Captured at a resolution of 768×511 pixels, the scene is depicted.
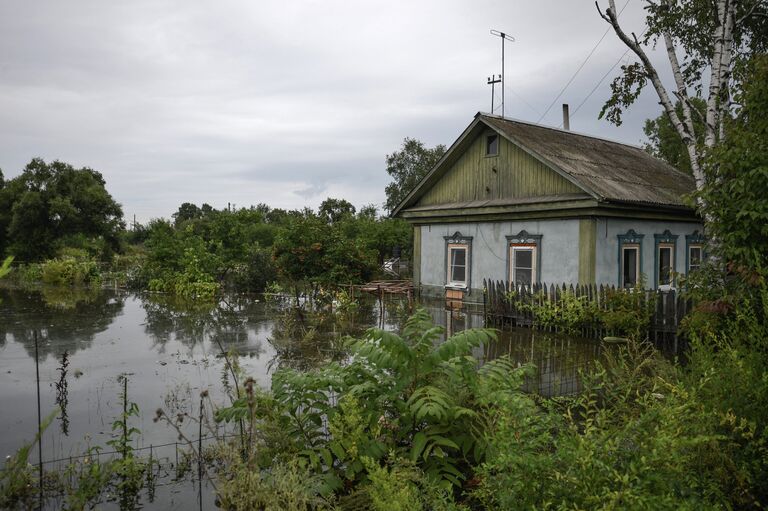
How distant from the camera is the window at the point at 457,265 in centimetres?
1995

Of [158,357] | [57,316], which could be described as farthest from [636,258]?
[57,316]

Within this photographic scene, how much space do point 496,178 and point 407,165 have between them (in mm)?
31210

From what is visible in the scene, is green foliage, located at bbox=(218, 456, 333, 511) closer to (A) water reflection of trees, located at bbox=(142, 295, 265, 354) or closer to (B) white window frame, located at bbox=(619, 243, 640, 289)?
(A) water reflection of trees, located at bbox=(142, 295, 265, 354)

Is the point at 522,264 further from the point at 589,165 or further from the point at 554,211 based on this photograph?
the point at 589,165

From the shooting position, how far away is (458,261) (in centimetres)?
2031

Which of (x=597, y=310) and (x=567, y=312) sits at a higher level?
(x=597, y=310)

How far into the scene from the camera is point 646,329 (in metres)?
12.0

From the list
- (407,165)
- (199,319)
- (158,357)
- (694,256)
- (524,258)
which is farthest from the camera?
(407,165)

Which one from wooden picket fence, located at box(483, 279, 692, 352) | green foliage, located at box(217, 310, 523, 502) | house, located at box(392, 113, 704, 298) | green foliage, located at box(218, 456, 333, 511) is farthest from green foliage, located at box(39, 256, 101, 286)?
green foliage, located at box(218, 456, 333, 511)

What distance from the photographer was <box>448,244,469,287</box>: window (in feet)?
65.5

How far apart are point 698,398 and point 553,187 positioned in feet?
45.4

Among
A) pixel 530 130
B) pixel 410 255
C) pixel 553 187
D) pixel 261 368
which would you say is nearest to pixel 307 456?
pixel 261 368

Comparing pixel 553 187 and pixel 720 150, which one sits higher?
pixel 553 187

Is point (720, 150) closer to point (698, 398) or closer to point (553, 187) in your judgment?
point (698, 398)
